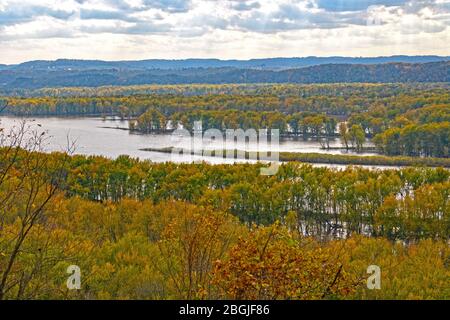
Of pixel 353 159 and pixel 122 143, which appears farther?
pixel 122 143

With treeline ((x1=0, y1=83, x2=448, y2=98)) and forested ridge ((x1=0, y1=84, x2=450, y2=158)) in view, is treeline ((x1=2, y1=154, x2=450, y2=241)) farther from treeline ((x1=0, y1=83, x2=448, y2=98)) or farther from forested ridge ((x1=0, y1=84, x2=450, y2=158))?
treeline ((x1=0, y1=83, x2=448, y2=98))

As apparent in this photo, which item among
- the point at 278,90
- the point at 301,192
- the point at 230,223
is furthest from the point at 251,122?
the point at 278,90

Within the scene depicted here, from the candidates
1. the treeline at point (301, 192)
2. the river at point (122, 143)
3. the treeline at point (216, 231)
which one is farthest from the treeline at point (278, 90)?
the treeline at point (216, 231)

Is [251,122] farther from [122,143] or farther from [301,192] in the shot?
[301,192]

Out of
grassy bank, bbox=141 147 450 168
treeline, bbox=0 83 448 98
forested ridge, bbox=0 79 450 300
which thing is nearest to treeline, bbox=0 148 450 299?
forested ridge, bbox=0 79 450 300

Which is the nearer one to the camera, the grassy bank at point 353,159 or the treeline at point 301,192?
the treeline at point 301,192

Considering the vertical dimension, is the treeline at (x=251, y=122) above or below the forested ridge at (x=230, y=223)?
below

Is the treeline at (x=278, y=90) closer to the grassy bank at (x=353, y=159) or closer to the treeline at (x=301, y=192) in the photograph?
the grassy bank at (x=353, y=159)

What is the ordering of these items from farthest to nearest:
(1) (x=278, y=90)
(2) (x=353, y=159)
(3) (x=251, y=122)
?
(1) (x=278, y=90), (3) (x=251, y=122), (2) (x=353, y=159)
